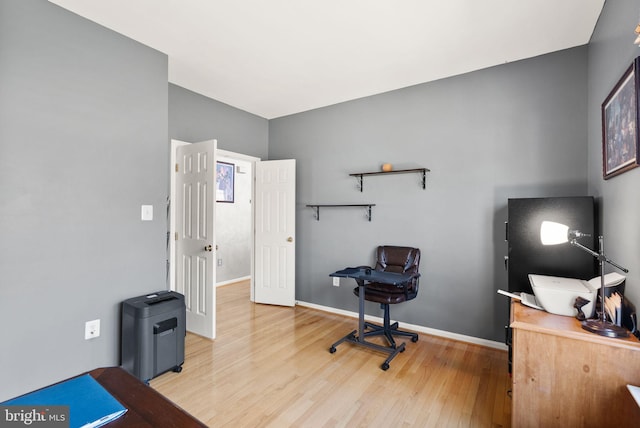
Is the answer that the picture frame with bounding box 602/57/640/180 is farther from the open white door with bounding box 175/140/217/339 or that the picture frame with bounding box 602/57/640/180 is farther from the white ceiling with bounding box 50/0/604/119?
the open white door with bounding box 175/140/217/339

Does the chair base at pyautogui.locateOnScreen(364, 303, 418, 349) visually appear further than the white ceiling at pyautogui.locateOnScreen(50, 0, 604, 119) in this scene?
Yes

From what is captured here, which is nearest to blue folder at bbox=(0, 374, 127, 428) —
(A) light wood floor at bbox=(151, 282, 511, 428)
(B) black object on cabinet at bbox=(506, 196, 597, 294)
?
(A) light wood floor at bbox=(151, 282, 511, 428)

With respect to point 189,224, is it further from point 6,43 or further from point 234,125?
point 6,43

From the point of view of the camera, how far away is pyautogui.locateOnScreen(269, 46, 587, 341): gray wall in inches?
→ 105

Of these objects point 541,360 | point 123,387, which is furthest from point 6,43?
point 541,360

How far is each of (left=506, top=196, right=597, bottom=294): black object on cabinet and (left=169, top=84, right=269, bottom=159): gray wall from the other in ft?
10.7

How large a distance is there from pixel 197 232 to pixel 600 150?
137 inches

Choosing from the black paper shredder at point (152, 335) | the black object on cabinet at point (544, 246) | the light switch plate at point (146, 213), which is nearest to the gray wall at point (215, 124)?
the light switch plate at point (146, 213)

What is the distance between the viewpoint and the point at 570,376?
1.46 meters

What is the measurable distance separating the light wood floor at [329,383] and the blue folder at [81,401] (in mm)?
1238

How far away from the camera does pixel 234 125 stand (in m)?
4.09

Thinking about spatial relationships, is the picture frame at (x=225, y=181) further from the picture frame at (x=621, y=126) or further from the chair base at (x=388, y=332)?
the picture frame at (x=621, y=126)

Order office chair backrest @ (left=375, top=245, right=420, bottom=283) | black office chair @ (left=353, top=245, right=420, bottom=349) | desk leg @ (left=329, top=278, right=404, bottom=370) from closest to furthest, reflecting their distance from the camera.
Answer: desk leg @ (left=329, top=278, right=404, bottom=370) → black office chair @ (left=353, top=245, right=420, bottom=349) → office chair backrest @ (left=375, top=245, right=420, bottom=283)

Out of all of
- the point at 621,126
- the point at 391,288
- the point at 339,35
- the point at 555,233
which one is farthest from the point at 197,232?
the point at 621,126
